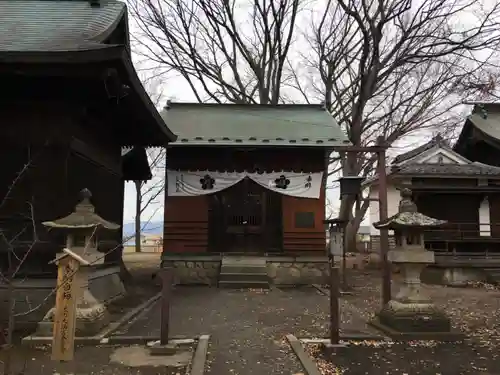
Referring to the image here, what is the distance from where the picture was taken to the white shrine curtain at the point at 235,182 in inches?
600

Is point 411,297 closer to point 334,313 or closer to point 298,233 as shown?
point 334,313

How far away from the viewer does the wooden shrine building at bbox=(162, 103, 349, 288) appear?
1540 centimetres

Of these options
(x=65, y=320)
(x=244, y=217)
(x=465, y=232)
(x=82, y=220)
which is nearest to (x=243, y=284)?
(x=244, y=217)

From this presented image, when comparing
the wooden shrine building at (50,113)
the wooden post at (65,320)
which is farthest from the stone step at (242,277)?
the wooden post at (65,320)

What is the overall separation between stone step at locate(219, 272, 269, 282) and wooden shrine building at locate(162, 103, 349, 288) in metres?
1.10

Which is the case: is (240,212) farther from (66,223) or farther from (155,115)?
(66,223)

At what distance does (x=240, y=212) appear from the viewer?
16.0 m

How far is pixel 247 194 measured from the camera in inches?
631

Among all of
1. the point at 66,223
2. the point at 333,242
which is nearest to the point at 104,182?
the point at 66,223

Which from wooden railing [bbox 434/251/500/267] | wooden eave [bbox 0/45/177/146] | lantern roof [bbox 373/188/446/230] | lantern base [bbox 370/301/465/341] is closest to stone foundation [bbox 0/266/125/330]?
wooden eave [bbox 0/45/177/146]

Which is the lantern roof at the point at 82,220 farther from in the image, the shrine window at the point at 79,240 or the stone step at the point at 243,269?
the stone step at the point at 243,269

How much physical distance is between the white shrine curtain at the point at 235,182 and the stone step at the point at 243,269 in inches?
104

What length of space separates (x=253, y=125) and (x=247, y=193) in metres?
3.48

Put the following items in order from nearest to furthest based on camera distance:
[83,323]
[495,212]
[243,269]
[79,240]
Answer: [83,323], [79,240], [243,269], [495,212]
